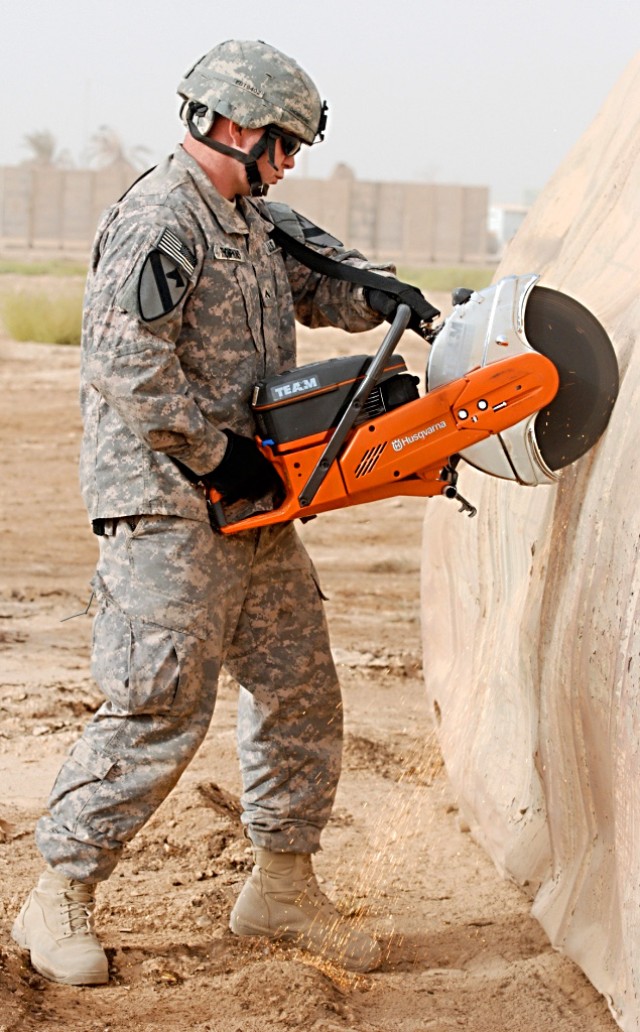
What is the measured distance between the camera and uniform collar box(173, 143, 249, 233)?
2.94 metres

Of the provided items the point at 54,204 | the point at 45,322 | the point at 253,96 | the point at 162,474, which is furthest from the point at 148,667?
the point at 54,204

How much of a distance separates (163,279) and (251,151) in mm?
401

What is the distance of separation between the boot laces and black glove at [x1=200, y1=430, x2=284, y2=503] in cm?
99

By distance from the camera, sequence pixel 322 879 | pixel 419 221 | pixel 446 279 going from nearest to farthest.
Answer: pixel 322 879
pixel 446 279
pixel 419 221

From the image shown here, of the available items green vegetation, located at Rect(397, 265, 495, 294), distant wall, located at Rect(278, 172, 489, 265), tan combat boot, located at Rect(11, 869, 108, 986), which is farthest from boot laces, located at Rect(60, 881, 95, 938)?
distant wall, located at Rect(278, 172, 489, 265)

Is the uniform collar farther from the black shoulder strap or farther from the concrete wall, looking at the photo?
the concrete wall

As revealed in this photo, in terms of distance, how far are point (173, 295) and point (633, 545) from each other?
107 cm

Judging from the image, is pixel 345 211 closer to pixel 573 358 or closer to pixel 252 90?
pixel 252 90

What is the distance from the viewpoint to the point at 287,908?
3.32m

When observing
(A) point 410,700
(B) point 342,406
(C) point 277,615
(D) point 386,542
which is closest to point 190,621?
(C) point 277,615

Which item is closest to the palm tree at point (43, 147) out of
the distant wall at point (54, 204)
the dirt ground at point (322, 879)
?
the distant wall at point (54, 204)

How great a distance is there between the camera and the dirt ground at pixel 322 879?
2.96 meters

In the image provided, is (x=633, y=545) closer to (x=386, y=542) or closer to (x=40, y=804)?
(x=40, y=804)

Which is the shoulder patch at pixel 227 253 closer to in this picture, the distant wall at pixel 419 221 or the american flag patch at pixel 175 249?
the american flag patch at pixel 175 249
